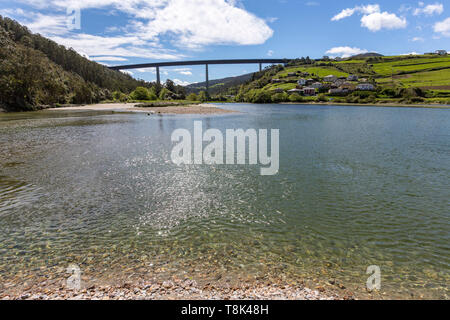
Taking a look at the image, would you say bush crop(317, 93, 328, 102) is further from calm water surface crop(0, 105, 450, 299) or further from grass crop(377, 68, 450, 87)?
calm water surface crop(0, 105, 450, 299)

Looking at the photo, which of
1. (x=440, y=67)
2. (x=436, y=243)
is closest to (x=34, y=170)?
(x=436, y=243)

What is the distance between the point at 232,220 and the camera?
1439 centimetres

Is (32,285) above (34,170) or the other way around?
the other way around

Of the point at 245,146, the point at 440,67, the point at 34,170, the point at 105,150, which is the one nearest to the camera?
the point at 34,170

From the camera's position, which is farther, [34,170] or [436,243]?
[34,170]

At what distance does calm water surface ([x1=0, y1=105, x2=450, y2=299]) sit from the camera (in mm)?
10078

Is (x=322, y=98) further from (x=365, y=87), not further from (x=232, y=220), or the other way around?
(x=232, y=220)

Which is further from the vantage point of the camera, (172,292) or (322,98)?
(322,98)

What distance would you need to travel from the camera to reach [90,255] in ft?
36.0

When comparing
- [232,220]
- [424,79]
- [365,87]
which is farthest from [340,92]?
[232,220]

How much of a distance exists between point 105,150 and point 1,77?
362ft
